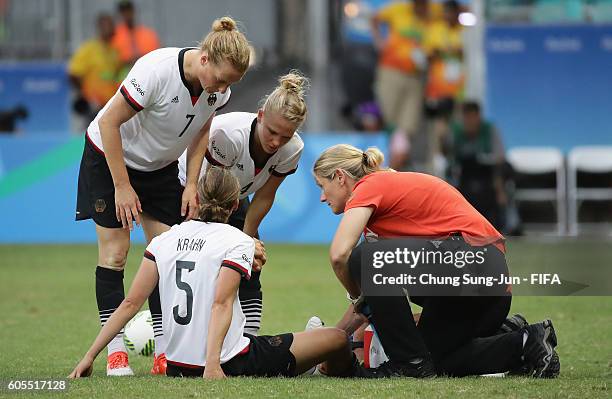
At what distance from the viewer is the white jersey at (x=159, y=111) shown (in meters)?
6.34

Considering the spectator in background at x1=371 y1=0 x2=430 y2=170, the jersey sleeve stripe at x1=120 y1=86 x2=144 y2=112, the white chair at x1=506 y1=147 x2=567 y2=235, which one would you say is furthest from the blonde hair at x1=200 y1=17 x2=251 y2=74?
the spectator in background at x1=371 y1=0 x2=430 y2=170

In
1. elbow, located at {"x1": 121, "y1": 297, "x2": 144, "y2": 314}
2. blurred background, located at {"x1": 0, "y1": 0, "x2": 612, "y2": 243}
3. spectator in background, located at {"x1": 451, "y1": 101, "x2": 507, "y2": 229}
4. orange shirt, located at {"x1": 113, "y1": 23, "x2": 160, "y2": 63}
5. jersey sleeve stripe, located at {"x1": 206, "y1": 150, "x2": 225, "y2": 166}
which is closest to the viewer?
elbow, located at {"x1": 121, "y1": 297, "x2": 144, "y2": 314}

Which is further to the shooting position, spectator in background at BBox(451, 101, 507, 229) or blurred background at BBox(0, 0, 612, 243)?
blurred background at BBox(0, 0, 612, 243)

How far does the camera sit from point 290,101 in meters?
6.36

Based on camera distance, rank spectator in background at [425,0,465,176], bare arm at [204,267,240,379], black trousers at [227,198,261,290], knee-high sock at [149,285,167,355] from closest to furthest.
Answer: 1. bare arm at [204,267,240,379]
2. knee-high sock at [149,285,167,355]
3. black trousers at [227,198,261,290]
4. spectator in background at [425,0,465,176]

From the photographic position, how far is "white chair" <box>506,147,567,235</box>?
50.9 feet

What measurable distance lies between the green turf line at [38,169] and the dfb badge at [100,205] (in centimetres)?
863

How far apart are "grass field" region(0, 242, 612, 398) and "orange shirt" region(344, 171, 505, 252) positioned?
2.41ft

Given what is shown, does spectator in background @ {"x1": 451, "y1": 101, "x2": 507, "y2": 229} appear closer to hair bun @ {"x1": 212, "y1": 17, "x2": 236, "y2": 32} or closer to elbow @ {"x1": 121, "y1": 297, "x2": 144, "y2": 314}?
hair bun @ {"x1": 212, "y1": 17, "x2": 236, "y2": 32}

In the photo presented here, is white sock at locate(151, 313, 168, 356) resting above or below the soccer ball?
above

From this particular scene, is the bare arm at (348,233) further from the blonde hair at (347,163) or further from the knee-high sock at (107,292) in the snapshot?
the knee-high sock at (107,292)

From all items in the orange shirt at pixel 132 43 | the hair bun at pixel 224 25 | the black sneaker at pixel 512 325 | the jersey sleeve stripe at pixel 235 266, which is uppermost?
the hair bun at pixel 224 25

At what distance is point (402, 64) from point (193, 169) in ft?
32.6

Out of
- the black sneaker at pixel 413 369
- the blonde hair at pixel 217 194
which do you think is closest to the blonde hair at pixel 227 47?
the blonde hair at pixel 217 194
